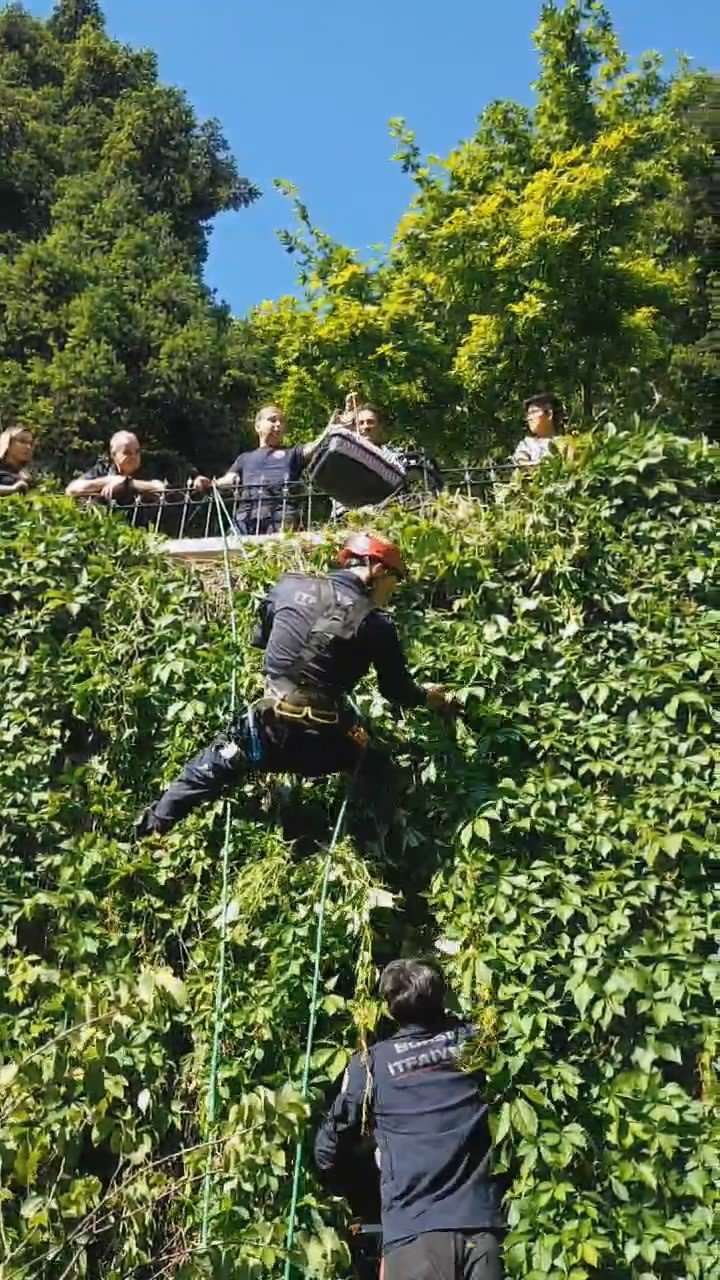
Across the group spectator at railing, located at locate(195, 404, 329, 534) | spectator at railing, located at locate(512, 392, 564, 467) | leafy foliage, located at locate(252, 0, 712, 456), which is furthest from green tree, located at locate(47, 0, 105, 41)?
spectator at railing, located at locate(512, 392, 564, 467)

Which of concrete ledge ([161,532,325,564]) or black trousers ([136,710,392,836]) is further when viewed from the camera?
concrete ledge ([161,532,325,564])

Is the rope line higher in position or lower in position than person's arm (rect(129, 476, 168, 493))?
lower

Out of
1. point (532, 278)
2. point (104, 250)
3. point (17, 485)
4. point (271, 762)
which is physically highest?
point (104, 250)

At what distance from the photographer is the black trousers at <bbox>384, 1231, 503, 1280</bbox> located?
3.61 m

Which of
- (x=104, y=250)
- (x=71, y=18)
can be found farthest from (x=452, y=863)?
(x=71, y=18)

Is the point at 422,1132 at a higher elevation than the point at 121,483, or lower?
lower

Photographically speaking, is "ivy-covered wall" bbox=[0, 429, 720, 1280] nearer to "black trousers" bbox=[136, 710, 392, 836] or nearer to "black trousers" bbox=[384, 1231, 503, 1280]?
"black trousers" bbox=[136, 710, 392, 836]

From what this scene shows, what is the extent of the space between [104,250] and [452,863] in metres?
13.9

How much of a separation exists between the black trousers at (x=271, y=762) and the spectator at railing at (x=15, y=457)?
86.9 inches

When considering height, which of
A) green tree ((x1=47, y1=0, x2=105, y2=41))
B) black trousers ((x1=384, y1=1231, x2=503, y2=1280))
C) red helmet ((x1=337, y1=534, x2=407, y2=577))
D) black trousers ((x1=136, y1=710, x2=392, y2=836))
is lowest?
black trousers ((x1=384, y1=1231, x2=503, y2=1280))

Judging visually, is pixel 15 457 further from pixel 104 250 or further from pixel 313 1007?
pixel 104 250

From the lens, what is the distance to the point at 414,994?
13.3ft

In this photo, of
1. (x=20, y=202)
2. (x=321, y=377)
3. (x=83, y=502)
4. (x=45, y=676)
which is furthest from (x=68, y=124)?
(x=45, y=676)

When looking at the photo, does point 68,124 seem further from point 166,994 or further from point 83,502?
point 166,994
